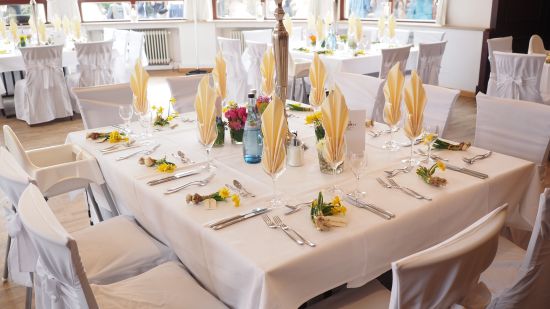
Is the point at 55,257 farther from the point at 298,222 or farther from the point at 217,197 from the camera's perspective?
the point at 298,222

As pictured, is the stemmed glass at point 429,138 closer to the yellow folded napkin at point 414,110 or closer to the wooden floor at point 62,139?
the yellow folded napkin at point 414,110

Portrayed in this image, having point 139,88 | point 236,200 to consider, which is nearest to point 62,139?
point 139,88

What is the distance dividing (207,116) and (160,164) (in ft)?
0.92

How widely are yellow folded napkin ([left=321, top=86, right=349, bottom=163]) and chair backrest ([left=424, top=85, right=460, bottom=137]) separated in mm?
1112

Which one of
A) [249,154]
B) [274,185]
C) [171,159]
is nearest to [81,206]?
→ [171,159]

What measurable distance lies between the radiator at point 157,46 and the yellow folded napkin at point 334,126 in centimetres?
710

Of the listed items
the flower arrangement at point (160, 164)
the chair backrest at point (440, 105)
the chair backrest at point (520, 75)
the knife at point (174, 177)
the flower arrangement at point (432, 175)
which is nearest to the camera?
the flower arrangement at point (432, 175)

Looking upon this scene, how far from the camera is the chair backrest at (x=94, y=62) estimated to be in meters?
5.48

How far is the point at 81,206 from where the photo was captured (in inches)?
137

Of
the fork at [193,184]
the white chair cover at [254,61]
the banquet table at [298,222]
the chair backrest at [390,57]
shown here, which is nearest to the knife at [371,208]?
the banquet table at [298,222]

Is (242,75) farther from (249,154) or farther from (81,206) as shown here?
(249,154)

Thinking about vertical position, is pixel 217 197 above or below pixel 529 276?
above

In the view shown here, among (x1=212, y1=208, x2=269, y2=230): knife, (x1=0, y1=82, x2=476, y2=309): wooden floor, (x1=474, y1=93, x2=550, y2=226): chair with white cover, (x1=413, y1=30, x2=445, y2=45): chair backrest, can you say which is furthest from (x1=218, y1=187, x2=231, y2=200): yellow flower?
(x1=413, y1=30, x2=445, y2=45): chair backrest

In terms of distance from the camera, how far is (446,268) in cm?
125
